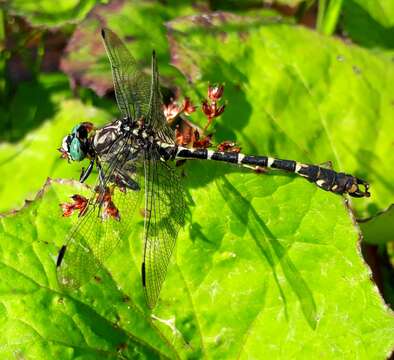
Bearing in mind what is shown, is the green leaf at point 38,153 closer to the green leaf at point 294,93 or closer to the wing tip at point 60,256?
the green leaf at point 294,93

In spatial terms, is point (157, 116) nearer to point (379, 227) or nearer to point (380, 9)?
point (379, 227)

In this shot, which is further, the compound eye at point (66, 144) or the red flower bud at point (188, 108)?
the compound eye at point (66, 144)

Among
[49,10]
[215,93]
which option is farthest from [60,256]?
[49,10]

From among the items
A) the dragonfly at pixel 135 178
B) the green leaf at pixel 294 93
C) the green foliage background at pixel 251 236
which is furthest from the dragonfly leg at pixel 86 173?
the green leaf at pixel 294 93

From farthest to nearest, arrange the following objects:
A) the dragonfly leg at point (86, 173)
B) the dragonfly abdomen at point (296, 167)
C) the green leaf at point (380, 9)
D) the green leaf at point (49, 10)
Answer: the green leaf at point (49, 10), the green leaf at point (380, 9), the dragonfly leg at point (86, 173), the dragonfly abdomen at point (296, 167)

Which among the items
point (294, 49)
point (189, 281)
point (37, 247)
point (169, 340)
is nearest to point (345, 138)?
point (294, 49)
